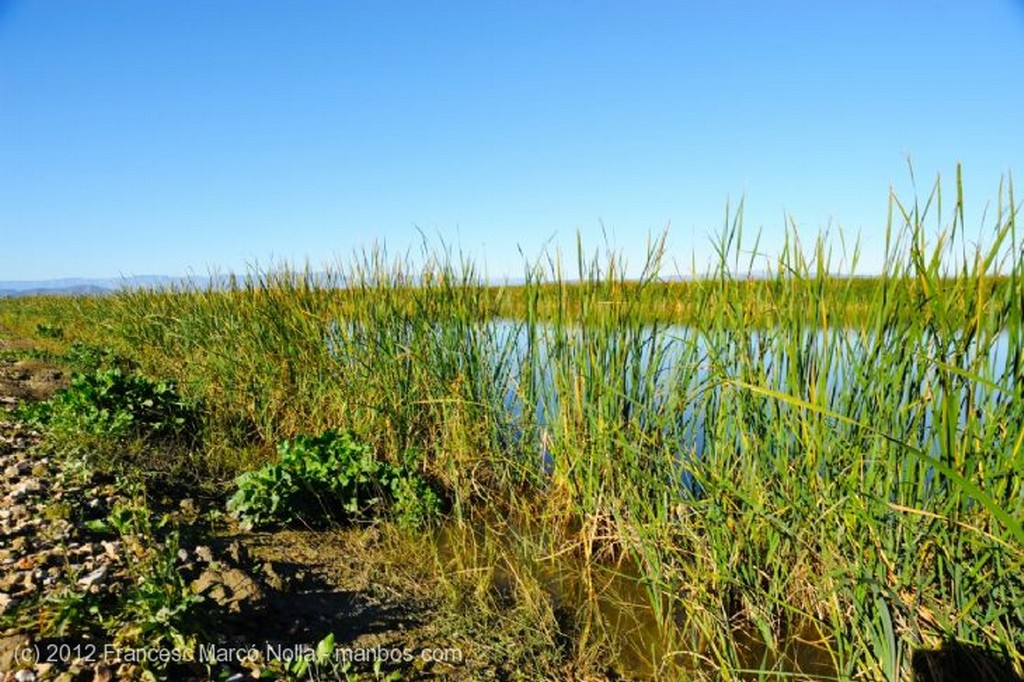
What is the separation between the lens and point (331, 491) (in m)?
3.56

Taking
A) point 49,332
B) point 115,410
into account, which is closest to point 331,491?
point 115,410

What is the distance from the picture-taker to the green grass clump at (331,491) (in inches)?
135

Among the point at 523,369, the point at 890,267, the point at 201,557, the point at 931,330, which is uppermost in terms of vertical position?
the point at 890,267

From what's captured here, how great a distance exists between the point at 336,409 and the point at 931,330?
377 centimetres

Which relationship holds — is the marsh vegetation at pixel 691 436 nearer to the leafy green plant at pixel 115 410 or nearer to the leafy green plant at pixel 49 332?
the leafy green plant at pixel 115 410

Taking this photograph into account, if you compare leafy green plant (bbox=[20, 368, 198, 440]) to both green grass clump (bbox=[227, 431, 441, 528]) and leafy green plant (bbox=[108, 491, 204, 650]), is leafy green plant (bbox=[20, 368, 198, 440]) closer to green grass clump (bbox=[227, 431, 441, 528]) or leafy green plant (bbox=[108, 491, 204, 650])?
green grass clump (bbox=[227, 431, 441, 528])

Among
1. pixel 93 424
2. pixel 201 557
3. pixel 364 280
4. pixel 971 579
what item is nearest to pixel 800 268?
pixel 971 579

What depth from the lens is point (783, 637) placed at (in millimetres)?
2631

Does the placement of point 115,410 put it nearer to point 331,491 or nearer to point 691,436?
point 331,491

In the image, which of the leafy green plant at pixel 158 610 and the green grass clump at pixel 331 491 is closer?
the leafy green plant at pixel 158 610

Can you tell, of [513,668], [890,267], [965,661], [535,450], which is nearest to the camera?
[965,661]

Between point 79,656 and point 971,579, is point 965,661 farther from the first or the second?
point 79,656

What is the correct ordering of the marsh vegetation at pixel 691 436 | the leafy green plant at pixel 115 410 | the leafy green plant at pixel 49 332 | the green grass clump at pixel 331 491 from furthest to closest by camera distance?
the leafy green plant at pixel 49 332 → the leafy green plant at pixel 115 410 → the green grass clump at pixel 331 491 → the marsh vegetation at pixel 691 436

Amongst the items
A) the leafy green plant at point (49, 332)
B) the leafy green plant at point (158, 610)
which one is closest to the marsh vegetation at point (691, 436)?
the leafy green plant at point (158, 610)
